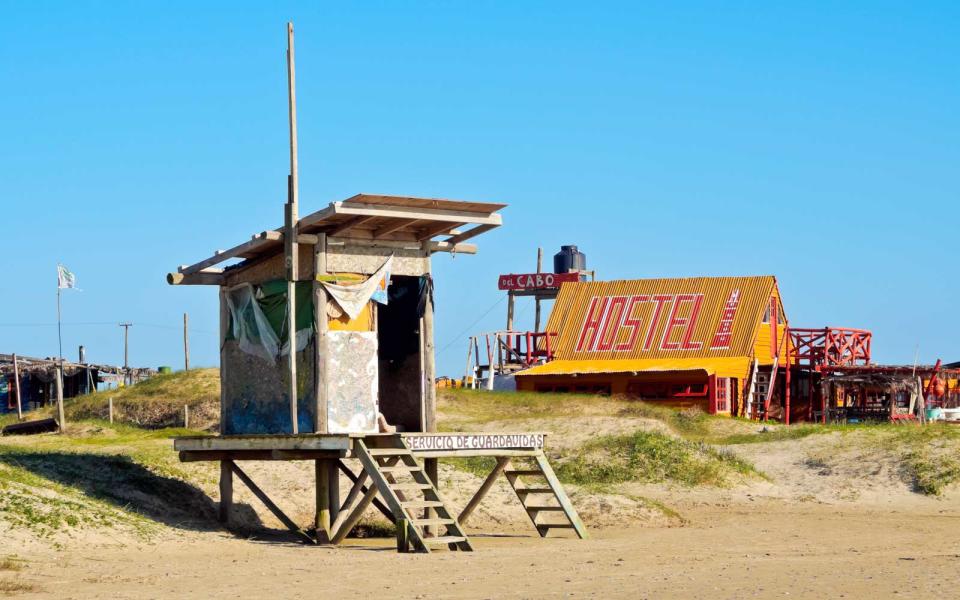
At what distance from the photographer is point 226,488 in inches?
836

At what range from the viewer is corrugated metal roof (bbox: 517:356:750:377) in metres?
44.0

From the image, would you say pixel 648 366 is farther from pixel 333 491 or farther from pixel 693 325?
pixel 333 491

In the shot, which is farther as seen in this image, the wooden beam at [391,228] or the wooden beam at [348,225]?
the wooden beam at [391,228]

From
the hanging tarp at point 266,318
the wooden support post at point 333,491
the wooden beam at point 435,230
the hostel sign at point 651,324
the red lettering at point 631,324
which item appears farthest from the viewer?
the red lettering at point 631,324

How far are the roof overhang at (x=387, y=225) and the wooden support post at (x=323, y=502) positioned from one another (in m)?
3.20

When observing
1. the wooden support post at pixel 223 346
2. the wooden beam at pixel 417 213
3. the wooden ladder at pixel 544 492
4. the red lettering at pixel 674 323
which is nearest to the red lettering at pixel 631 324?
the red lettering at pixel 674 323

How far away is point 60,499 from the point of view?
18594mm

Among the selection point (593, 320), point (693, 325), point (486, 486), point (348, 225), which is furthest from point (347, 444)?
point (593, 320)

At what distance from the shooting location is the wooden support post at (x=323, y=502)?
19.6 m

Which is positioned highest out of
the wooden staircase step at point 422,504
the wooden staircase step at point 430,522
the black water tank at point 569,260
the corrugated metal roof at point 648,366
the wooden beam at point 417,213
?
the black water tank at point 569,260

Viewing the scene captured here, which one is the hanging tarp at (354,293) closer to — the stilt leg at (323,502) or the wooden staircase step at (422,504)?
the stilt leg at (323,502)

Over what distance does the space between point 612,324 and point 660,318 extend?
5.66 ft

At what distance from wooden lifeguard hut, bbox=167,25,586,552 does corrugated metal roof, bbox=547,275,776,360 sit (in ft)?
86.7

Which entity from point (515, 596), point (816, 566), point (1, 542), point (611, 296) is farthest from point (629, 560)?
point (611, 296)
